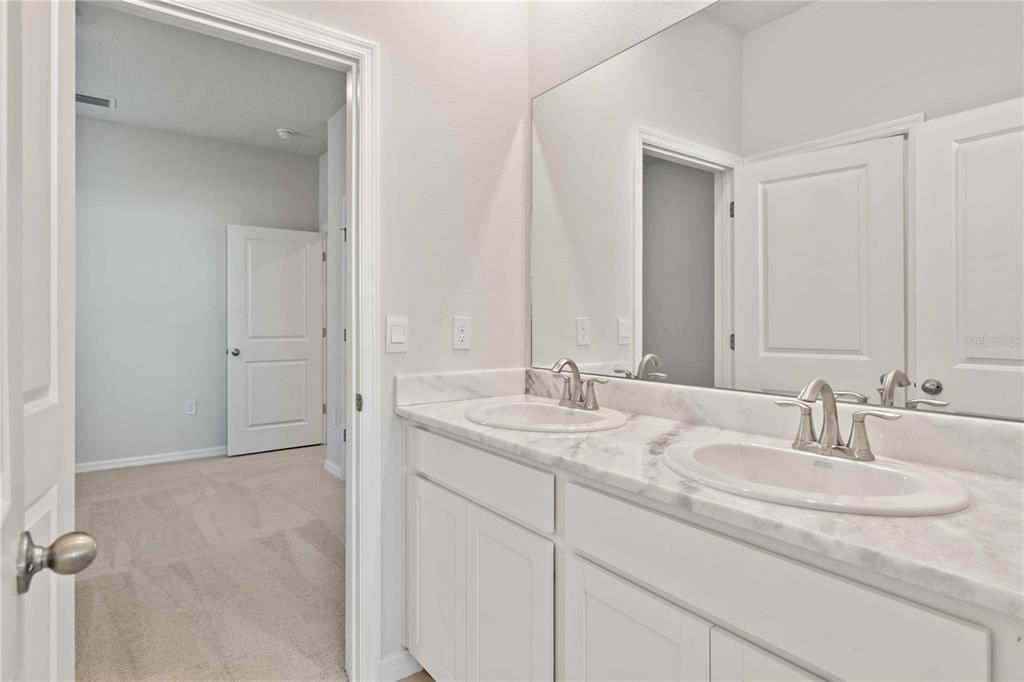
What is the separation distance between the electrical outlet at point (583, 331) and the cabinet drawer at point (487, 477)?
2.14 ft

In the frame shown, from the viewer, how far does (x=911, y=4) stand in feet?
3.76

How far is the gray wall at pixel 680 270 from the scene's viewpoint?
61.5 inches

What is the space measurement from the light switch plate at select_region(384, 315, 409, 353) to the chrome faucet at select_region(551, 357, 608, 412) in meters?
0.50

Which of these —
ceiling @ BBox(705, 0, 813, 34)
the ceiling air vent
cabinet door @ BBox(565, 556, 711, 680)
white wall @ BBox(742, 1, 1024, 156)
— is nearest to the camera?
cabinet door @ BBox(565, 556, 711, 680)

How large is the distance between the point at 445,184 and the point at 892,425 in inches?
57.9

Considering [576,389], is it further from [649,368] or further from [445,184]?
[445,184]

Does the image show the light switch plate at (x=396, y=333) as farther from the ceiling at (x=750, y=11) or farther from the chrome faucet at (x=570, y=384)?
the ceiling at (x=750, y=11)

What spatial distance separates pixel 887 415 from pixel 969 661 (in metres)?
0.54

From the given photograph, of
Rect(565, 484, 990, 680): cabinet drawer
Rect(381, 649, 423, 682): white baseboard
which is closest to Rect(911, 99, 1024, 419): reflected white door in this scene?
Rect(565, 484, 990, 680): cabinet drawer

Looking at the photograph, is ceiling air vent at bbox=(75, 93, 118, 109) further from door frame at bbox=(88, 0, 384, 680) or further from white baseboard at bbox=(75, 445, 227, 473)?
door frame at bbox=(88, 0, 384, 680)

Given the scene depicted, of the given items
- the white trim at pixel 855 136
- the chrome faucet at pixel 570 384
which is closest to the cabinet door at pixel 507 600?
the chrome faucet at pixel 570 384

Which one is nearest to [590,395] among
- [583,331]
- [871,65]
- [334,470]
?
[583,331]

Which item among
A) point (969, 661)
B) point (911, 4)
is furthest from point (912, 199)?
point (969, 661)

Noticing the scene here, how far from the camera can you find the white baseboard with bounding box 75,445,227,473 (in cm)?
413
